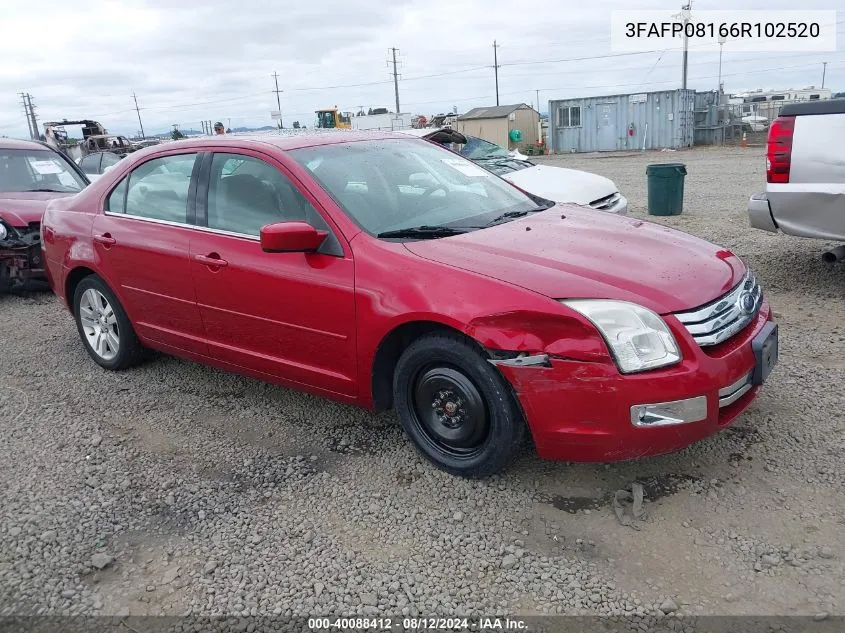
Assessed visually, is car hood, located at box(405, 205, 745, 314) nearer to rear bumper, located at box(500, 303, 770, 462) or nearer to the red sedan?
the red sedan

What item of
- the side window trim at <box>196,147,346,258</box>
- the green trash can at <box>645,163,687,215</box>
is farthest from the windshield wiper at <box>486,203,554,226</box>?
the green trash can at <box>645,163,687,215</box>

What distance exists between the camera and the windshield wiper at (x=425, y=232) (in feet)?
11.4

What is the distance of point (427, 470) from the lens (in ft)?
11.5

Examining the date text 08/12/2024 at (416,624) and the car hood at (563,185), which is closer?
the date text 08/12/2024 at (416,624)

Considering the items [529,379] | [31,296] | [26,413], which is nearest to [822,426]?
[529,379]

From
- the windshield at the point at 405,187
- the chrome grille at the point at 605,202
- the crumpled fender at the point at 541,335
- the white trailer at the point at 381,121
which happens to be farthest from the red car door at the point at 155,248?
the white trailer at the point at 381,121

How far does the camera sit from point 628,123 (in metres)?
33.0

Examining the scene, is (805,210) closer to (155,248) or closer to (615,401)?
(615,401)

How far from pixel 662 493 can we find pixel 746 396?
581mm

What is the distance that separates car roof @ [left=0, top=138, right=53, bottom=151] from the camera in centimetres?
830

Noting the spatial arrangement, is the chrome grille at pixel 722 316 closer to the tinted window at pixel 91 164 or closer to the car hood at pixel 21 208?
the car hood at pixel 21 208

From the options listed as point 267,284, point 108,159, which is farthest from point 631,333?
point 108,159

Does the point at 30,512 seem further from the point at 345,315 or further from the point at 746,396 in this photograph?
the point at 746,396

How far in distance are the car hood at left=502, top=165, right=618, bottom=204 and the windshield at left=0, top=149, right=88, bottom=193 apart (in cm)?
522
